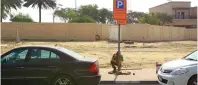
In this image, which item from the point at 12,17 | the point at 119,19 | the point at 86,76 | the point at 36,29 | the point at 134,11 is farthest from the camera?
the point at 134,11

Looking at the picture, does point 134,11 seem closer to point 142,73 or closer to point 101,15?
point 101,15

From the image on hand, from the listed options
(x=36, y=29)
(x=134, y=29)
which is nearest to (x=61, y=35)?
(x=36, y=29)

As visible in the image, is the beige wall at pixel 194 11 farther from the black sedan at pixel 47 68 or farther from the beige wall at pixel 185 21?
the black sedan at pixel 47 68

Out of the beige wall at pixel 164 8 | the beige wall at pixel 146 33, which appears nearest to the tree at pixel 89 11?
the beige wall at pixel 164 8

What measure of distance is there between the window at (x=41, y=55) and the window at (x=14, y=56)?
0.77ft

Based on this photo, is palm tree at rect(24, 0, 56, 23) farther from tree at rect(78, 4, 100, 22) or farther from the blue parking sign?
the blue parking sign

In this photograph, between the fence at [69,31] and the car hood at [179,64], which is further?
the fence at [69,31]

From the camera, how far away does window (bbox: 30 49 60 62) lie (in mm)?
10453

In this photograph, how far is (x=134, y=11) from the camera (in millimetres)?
99250

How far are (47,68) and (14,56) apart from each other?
98 cm

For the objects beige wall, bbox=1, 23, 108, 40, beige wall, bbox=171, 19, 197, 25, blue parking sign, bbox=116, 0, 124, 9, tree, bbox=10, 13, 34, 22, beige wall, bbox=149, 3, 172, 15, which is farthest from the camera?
beige wall, bbox=149, 3, 172, 15

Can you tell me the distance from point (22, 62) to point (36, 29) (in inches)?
1556

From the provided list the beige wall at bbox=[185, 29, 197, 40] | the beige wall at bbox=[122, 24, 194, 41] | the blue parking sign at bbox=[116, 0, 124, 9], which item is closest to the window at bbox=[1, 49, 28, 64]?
the blue parking sign at bbox=[116, 0, 124, 9]

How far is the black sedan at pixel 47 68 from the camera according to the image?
33.9ft
